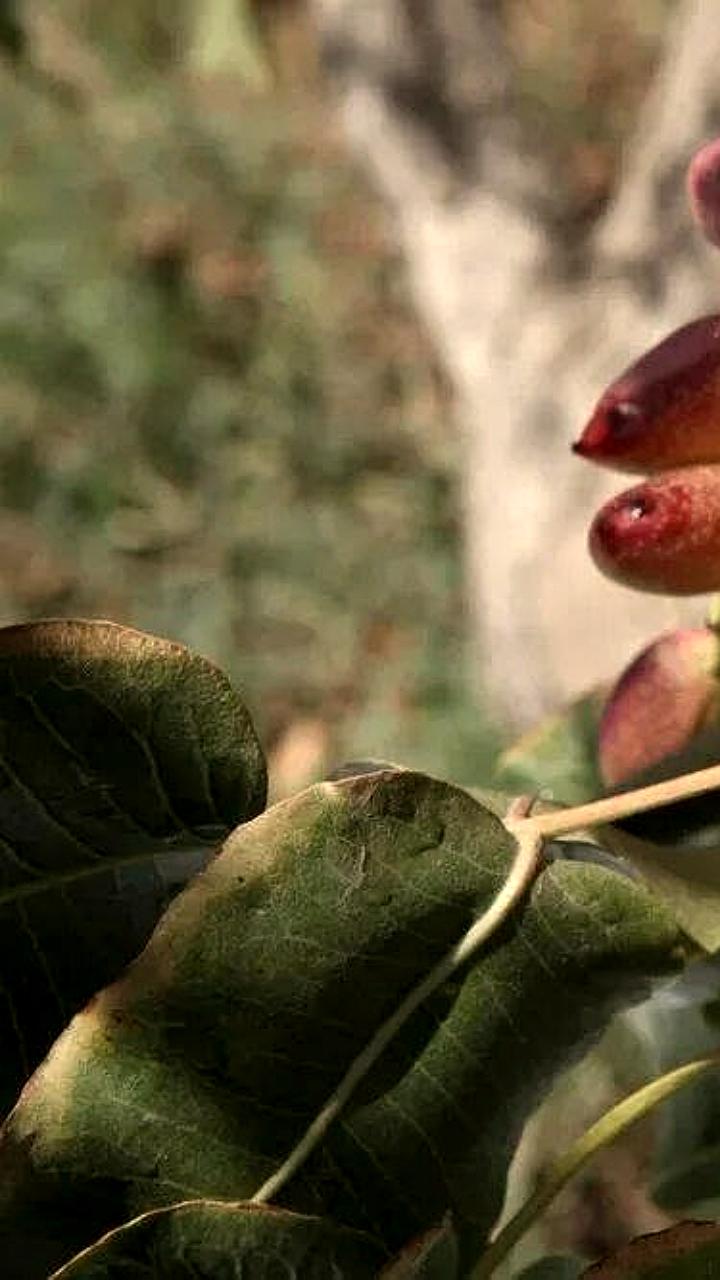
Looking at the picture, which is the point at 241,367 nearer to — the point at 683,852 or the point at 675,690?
the point at 675,690

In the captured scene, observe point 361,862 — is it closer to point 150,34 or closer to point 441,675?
point 441,675

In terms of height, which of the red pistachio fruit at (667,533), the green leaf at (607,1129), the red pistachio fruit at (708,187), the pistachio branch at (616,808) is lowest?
the green leaf at (607,1129)

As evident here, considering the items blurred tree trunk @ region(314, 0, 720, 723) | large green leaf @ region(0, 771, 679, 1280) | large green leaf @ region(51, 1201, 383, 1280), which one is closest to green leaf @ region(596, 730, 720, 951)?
large green leaf @ region(0, 771, 679, 1280)

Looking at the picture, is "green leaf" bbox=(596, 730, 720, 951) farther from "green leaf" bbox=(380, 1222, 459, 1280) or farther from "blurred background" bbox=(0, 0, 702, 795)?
"blurred background" bbox=(0, 0, 702, 795)

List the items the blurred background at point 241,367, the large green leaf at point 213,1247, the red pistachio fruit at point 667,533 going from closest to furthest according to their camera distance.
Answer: the large green leaf at point 213,1247
the red pistachio fruit at point 667,533
the blurred background at point 241,367

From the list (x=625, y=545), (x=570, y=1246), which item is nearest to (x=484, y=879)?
(x=625, y=545)

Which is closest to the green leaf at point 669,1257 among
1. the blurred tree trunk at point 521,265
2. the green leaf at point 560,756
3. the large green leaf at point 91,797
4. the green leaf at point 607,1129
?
the green leaf at point 607,1129

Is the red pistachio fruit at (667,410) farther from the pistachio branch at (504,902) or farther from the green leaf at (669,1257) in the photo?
the green leaf at (669,1257)
